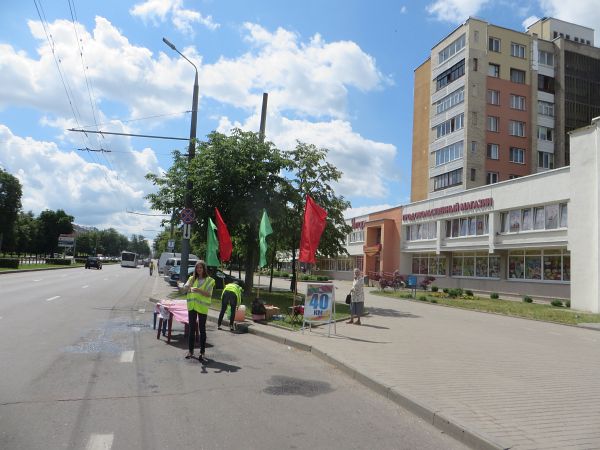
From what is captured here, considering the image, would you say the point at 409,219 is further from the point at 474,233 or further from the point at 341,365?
the point at 341,365

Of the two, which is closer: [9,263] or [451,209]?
[451,209]

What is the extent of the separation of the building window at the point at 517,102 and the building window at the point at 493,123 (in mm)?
2525

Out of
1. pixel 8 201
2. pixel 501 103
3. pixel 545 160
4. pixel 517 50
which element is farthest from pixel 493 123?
Result: pixel 8 201

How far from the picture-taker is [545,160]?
51.8 meters

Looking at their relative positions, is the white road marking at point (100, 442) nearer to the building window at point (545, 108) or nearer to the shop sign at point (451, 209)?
the shop sign at point (451, 209)

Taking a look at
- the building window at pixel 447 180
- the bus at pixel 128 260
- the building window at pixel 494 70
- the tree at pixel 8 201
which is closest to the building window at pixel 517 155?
the building window at pixel 447 180

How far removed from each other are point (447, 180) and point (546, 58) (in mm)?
16926

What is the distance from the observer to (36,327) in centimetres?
1114

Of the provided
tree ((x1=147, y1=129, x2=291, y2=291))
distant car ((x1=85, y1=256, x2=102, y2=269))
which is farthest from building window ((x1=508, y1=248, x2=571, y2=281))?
distant car ((x1=85, y1=256, x2=102, y2=269))

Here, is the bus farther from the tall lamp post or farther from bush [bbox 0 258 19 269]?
the tall lamp post

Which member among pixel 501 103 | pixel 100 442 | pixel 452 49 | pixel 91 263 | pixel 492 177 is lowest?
pixel 100 442

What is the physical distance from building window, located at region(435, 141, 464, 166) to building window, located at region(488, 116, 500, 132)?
135 inches

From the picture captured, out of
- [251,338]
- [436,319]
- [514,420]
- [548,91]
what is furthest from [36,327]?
[548,91]

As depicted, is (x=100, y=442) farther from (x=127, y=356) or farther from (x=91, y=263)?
(x=91, y=263)
